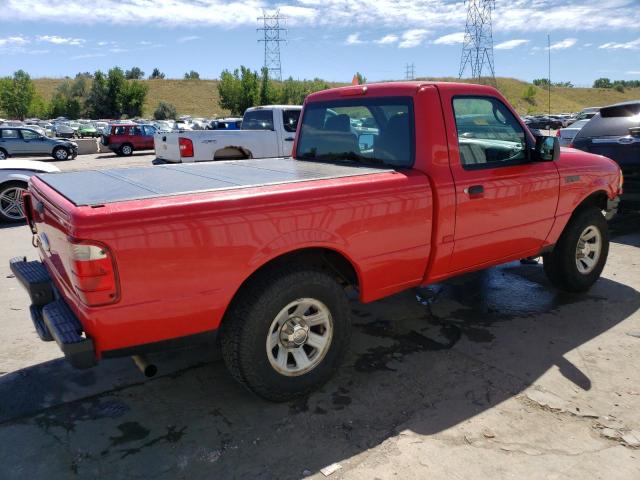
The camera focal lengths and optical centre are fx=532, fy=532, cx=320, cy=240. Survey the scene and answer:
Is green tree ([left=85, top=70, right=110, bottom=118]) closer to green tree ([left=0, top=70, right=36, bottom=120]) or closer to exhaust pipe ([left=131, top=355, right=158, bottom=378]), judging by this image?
green tree ([left=0, top=70, right=36, bottom=120])

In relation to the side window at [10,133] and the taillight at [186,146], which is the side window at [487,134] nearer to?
the taillight at [186,146]

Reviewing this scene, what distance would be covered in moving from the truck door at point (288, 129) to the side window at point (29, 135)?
16.6m

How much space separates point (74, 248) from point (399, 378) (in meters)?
2.26

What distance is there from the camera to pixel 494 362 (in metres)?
3.90

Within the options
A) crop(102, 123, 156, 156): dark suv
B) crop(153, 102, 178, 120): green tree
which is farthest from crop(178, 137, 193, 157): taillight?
crop(153, 102, 178, 120): green tree

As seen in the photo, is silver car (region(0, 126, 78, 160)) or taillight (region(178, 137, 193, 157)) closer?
taillight (region(178, 137, 193, 157))

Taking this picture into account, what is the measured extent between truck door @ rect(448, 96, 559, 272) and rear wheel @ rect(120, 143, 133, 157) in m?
26.3

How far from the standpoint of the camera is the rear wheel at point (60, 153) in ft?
80.2

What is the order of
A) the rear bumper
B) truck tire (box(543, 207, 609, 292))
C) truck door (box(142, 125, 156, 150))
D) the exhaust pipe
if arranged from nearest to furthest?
the rear bumper < the exhaust pipe < truck tire (box(543, 207, 609, 292)) < truck door (box(142, 125, 156, 150))

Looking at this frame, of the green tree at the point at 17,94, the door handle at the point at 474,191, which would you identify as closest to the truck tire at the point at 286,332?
the door handle at the point at 474,191

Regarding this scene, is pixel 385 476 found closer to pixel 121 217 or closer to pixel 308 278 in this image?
pixel 308 278

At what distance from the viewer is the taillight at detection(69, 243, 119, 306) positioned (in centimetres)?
247

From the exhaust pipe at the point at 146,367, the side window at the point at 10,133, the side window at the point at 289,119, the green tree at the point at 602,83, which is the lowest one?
the exhaust pipe at the point at 146,367

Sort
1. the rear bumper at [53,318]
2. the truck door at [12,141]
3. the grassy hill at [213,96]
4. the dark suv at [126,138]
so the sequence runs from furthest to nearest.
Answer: the grassy hill at [213,96] → the dark suv at [126,138] → the truck door at [12,141] → the rear bumper at [53,318]
